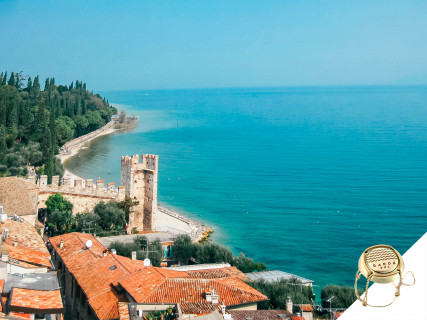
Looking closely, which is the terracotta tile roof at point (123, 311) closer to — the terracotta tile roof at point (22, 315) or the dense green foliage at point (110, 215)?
the terracotta tile roof at point (22, 315)

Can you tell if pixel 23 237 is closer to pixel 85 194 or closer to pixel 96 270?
pixel 96 270

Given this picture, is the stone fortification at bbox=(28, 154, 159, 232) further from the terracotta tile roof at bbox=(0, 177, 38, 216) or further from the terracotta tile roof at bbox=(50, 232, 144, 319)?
the terracotta tile roof at bbox=(50, 232, 144, 319)

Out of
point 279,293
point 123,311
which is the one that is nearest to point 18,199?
point 279,293

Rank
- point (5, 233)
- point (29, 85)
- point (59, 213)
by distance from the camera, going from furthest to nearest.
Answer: point (29, 85)
point (59, 213)
point (5, 233)

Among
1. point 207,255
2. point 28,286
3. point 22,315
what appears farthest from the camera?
point 207,255

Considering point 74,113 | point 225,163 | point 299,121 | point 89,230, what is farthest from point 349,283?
point 299,121

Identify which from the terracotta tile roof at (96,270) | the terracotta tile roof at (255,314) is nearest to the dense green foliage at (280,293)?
the terracotta tile roof at (255,314)

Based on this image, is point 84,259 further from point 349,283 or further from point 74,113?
point 74,113
